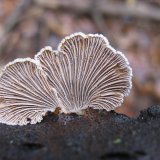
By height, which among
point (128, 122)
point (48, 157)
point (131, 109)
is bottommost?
point (48, 157)

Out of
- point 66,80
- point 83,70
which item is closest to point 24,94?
point 66,80

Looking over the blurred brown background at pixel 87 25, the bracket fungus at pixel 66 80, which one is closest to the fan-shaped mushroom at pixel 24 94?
the bracket fungus at pixel 66 80

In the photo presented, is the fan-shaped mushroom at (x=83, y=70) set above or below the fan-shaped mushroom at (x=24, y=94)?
above

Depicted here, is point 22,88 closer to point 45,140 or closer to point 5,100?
point 5,100

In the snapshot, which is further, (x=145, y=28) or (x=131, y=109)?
(x=145, y=28)

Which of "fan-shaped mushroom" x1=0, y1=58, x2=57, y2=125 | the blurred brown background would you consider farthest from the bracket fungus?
the blurred brown background

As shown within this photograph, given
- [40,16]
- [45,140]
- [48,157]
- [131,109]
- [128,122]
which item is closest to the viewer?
[48,157]

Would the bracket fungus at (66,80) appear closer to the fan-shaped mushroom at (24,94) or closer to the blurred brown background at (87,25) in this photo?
the fan-shaped mushroom at (24,94)

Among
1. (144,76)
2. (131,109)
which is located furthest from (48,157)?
(144,76)
